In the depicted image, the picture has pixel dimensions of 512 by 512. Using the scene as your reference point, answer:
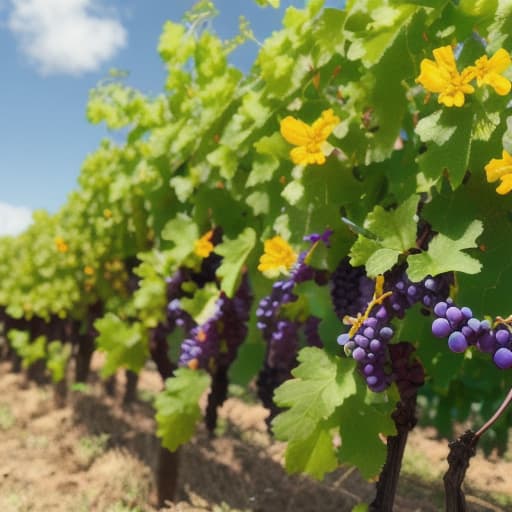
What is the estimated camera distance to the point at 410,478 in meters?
7.01

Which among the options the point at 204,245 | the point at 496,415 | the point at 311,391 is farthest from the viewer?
the point at 204,245

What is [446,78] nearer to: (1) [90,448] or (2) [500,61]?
(2) [500,61]

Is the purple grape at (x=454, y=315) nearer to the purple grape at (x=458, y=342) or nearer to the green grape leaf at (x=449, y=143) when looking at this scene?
the purple grape at (x=458, y=342)

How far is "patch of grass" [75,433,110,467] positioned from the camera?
6.94m

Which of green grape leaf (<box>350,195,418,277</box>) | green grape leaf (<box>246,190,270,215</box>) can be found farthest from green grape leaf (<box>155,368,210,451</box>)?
green grape leaf (<box>350,195,418,277</box>)

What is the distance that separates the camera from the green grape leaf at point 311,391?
2.16 m

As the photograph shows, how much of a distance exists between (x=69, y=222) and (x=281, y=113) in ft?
16.4

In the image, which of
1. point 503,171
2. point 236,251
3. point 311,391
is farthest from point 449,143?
point 236,251

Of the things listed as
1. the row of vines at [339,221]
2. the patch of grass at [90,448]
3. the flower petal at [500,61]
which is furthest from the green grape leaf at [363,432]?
the patch of grass at [90,448]

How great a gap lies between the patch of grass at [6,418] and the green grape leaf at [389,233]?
24.8 feet

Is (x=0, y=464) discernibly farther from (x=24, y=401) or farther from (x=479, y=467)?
(x=479, y=467)

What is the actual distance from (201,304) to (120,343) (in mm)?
1078

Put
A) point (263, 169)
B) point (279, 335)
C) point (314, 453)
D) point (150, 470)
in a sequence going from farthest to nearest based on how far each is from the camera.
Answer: point (150, 470) → point (279, 335) → point (263, 169) → point (314, 453)

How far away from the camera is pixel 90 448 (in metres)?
7.15
